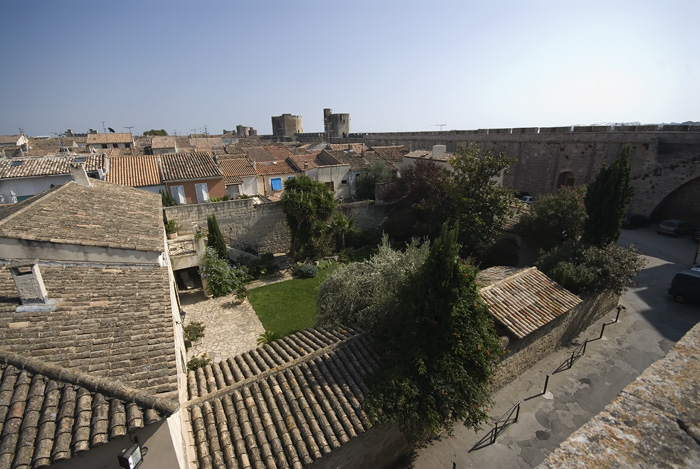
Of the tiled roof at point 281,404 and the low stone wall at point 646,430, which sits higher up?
the low stone wall at point 646,430

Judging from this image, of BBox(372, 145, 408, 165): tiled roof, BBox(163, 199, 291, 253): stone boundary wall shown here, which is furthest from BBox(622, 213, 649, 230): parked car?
BBox(163, 199, 291, 253): stone boundary wall

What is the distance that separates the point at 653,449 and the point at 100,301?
892cm

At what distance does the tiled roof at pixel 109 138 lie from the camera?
2078 inches

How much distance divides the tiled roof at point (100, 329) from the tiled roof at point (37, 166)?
16.8 m

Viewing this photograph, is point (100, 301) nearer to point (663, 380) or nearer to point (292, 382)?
point (292, 382)

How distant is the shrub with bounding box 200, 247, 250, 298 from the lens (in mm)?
17328

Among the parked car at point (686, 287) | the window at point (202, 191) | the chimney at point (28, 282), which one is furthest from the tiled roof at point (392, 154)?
the chimney at point (28, 282)

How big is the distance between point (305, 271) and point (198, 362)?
9.17 metres

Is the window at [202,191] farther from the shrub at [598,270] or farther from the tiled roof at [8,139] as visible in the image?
the tiled roof at [8,139]

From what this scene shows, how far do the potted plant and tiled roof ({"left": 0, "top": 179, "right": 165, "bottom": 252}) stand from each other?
16.6ft

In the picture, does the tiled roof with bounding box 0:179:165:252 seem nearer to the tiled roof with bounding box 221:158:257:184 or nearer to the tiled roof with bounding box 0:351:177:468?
the tiled roof with bounding box 0:351:177:468

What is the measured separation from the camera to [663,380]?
7.71ft

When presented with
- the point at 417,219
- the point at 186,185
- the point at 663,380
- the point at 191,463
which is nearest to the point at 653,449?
the point at 663,380

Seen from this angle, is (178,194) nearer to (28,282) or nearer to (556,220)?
(28,282)
